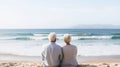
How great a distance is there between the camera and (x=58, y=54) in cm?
653

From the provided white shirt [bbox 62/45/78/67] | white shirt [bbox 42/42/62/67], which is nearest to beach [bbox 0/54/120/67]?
white shirt [bbox 62/45/78/67]

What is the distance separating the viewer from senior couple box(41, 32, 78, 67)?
21.2 ft

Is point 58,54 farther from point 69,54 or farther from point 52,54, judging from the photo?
point 69,54

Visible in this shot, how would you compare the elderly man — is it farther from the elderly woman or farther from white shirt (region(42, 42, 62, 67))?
the elderly woman

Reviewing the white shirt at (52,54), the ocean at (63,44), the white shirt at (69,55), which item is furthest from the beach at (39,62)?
the ocean at (63,44)

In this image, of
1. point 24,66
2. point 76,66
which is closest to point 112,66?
point 76,66

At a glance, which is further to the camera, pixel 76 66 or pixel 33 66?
pixel 33 66

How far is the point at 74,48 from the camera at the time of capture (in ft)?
21.7

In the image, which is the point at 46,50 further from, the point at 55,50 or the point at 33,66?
the point at 33,66

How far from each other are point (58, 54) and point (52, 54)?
0.15 metres

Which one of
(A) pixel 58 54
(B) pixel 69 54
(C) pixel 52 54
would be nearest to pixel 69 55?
(B) pixel 69 54

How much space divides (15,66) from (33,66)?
0.65 metres

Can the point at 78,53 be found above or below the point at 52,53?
below

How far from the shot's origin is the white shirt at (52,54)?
6.47 metres
